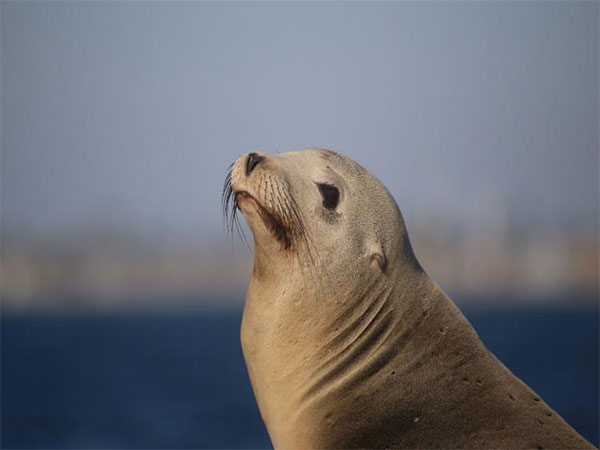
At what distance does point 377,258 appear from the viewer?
16.8ft

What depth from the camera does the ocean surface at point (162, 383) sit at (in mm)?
34531

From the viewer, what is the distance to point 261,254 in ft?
17.3

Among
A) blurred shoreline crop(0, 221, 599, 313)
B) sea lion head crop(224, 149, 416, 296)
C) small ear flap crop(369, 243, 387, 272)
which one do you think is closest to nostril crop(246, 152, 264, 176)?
sea lion head crop(224, 149, 416, 296)

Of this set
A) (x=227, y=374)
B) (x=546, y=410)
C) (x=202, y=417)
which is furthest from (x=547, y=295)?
(x=546, y=410)

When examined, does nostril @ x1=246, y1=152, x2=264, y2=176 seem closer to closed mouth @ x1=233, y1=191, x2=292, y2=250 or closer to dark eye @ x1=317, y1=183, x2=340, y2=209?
closed mouth @ x1=233, y1=191, x2=292, y2=250

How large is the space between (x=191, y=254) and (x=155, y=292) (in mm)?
16097

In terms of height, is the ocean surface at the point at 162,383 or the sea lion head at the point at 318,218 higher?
the sea lion head at the point at 318,218

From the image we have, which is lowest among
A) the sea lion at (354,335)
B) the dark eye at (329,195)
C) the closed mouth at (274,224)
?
the sea lion at (354,335)

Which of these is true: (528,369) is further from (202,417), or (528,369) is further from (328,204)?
(328,204)

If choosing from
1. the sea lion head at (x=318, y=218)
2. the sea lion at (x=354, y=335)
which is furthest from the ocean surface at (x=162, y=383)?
the sea lion head at (x=318, y=218)

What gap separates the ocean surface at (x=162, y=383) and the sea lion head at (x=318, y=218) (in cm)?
2384

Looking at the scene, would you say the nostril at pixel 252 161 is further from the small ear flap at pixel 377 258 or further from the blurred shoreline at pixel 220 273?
the blurred shoreline at pixel 220 273

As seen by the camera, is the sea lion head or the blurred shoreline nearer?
the sea lion head

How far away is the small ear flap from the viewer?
16.8 feet
